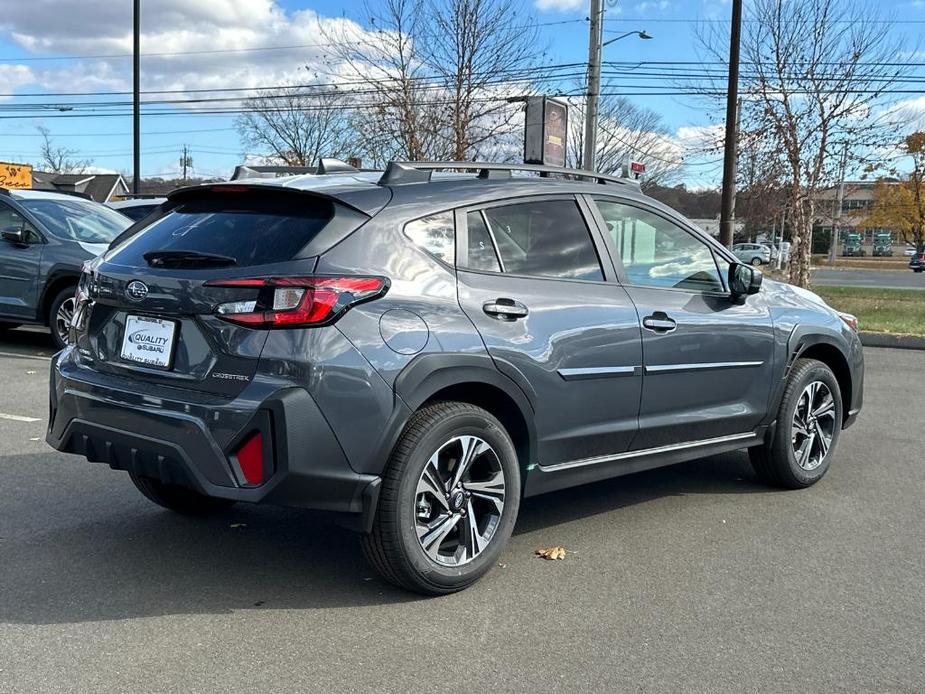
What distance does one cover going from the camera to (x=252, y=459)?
129 inches

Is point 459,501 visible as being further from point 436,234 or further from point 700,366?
point 700,366

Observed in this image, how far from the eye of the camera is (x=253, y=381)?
3281 millimetres

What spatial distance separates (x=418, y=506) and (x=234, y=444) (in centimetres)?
78

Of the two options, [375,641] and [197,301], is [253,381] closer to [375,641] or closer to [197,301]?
[197,301]

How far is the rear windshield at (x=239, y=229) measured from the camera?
137 inches

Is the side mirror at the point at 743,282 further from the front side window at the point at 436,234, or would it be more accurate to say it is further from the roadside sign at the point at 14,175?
the roadside sign at the point at 14,175

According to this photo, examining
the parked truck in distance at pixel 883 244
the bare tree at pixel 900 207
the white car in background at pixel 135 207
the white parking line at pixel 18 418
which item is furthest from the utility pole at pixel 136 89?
the parked truck in distance at pixel 883 244

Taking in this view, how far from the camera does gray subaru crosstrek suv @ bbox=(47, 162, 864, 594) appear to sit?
331cm

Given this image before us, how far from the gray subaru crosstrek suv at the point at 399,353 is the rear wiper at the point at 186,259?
16 mm

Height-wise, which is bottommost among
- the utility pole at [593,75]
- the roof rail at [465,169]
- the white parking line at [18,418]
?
Answer: the white parking line at [18,418]

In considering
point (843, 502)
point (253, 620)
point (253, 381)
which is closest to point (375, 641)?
point (253, 620)

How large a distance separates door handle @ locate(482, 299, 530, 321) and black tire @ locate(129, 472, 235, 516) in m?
1.69

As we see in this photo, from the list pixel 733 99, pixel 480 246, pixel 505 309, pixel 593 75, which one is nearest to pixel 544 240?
pixel 480 246

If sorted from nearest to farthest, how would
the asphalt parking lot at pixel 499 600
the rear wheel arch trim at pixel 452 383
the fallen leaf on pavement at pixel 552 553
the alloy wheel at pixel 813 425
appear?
the asphalt parking lot at pixel 499 600, the rear wheel arch trim at pixel 452 383, the fallen leaf on pavement at pixel 552 553, the alloy wheel at pixel 813 425
